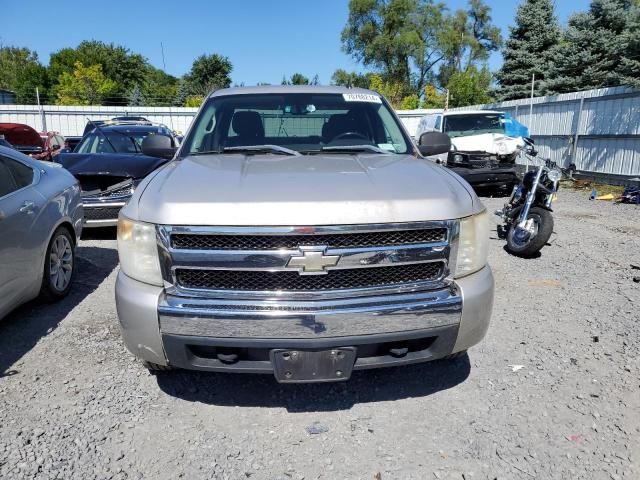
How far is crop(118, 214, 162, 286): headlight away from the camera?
8.13 ft

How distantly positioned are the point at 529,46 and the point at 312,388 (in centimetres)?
2683

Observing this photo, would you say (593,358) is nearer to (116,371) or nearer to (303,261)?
(303,261)

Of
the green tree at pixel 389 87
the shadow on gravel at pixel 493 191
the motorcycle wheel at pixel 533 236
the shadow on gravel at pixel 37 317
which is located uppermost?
the green tree at pixel 389 87

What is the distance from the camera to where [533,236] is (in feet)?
20.2

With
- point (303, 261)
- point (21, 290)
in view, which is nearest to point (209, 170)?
point (303, 261)

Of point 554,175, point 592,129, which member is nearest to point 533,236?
point 554,175

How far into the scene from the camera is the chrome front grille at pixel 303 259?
2.40 meters

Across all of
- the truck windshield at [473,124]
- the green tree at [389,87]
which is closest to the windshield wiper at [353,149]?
the truck windshield at [473,124]

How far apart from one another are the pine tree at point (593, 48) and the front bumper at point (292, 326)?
1903 cm

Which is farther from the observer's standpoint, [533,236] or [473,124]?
[473,124]

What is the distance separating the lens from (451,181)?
2.91m

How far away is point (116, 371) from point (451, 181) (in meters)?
2.51

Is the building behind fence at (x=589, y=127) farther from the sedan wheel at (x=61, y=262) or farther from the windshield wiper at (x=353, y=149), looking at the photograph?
the sedan wheel at (x=61, y=262)

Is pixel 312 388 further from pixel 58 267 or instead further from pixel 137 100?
pixel 137 100
